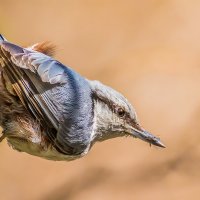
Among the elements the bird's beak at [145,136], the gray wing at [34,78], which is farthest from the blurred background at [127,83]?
the gray wing at [34,78]

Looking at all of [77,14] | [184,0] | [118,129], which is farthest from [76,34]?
[118,129]

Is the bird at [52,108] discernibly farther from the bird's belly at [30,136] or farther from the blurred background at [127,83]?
the blurred background at [127,83]

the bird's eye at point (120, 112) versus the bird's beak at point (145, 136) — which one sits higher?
the bird's eye at point (120, 112)

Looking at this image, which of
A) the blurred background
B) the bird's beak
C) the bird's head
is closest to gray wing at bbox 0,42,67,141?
the bird's head

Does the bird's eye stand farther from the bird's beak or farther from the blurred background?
the blurred background

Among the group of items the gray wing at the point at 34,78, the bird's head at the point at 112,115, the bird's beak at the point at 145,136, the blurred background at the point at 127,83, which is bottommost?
the blurred background at the point at 127,83
